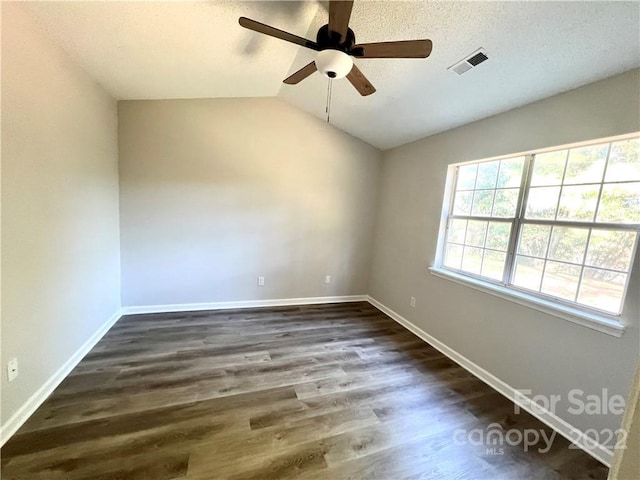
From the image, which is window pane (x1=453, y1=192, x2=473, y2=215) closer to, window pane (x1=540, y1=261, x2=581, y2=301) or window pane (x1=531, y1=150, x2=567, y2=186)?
window pane (x1=531, y1=150, x2=567, y2=186)

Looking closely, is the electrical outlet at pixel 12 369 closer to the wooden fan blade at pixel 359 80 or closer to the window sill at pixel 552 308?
the wooden fan blade at pixel 359 80

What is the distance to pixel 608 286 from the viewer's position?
1698 mm

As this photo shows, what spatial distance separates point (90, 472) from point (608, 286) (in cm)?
324

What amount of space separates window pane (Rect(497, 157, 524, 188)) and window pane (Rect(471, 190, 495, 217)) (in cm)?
13

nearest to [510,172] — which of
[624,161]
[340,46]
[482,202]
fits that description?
[482,202]

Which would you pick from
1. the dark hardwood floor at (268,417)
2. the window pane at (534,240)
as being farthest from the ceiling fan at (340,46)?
the dark hardwood floor at (268,417)

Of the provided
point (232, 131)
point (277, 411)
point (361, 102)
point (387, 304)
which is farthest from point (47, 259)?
point (387, 304)

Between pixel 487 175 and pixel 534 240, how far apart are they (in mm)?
774

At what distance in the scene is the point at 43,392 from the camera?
1.81 m

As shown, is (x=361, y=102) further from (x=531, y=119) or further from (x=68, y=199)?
(x=68, y=199)

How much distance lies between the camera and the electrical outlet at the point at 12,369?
1539 millimetres

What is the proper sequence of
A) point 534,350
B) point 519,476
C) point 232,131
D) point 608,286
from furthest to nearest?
point 232,131, point 534,350, point 608,286, point 519,476

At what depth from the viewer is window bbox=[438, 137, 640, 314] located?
1654 millimetres

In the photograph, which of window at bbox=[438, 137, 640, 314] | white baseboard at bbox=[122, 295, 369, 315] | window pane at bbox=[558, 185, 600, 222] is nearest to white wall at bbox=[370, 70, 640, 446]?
window at bbox=[438, 137, 640, 314]
